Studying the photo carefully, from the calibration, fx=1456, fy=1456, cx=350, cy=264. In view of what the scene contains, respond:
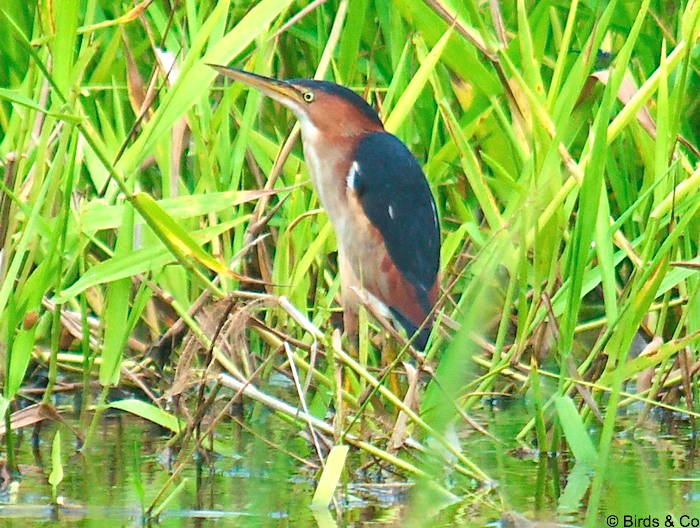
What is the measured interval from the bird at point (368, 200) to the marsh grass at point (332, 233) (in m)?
0.06

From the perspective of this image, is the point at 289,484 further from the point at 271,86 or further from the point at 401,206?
the point at 271,86

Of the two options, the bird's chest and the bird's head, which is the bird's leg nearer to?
the bird's chest

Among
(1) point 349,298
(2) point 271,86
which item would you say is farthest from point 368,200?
(2) point 271,86

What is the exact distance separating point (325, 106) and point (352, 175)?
17 centimetres

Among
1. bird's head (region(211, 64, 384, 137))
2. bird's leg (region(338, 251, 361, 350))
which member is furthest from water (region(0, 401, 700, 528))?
bird's head (region(211, 64, 384, 137))

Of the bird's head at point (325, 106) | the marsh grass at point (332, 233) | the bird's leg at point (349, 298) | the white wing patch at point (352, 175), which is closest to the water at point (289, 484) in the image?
the marsh grass at point (332, 233)

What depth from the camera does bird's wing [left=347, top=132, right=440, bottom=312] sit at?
3.11 meters

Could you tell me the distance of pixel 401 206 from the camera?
3125 mm

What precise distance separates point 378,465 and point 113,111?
1390 mm

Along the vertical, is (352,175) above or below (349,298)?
above

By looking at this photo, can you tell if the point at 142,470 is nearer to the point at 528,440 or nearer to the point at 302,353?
the point at 302,353

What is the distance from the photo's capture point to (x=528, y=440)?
2.84 meters

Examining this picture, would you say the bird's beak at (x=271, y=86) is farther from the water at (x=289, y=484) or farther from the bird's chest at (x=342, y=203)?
the water at (x=289, y=484)

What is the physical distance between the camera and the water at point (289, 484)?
7.47 ft
